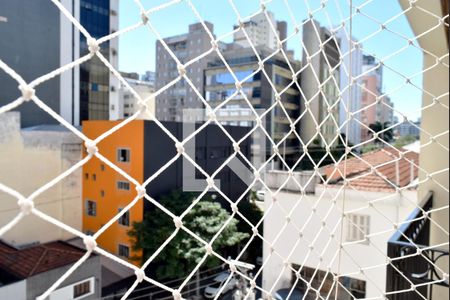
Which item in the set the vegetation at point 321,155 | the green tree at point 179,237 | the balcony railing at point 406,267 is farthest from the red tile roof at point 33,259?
the balcony railing at point 406,267

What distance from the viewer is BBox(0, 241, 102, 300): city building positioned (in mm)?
1136

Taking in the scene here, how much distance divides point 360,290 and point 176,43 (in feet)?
3.01

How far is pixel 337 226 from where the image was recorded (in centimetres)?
78

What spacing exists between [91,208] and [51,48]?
2.71ft

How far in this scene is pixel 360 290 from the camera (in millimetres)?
1042

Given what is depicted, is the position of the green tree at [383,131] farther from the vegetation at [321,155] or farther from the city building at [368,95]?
the vegetation at [321,155]

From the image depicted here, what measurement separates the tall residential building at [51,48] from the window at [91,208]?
42 centimetres

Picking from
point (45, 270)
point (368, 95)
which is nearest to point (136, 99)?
point (368, 95)

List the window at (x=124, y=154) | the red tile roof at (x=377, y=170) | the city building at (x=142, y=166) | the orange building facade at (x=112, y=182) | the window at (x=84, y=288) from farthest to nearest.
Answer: the window at (x=84, y=288) < the window at (x=124, y=154) < the orange building facade at (x=112, y=182) < the red tile roof at (x=377, y=170) < the city building at (x=142, y=166)

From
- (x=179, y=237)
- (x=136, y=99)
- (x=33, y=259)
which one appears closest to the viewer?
(x=136, y=99)

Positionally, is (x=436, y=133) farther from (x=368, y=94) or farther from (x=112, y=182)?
(x=112, y=182)

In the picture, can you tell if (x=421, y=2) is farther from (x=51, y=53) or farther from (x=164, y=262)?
(x=164, y=262)

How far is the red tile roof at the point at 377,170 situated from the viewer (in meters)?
0.79

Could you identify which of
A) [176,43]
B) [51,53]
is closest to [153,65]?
[176,43]
